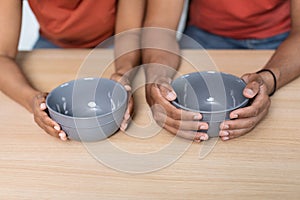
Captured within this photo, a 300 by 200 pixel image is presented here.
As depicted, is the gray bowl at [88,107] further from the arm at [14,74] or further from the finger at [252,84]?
the finger at [252,84]

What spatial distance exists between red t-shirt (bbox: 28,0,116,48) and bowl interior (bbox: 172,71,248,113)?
423mm

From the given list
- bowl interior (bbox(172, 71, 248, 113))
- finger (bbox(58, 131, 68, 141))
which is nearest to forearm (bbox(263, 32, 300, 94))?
bowl interior (bbox(172, 71, 248, 113))

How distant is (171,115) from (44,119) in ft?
0.77

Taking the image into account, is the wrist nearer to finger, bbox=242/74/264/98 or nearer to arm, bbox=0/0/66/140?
finger, bbox=242/74/264/98

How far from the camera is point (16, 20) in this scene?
0.99 meters

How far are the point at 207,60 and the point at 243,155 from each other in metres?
0.34

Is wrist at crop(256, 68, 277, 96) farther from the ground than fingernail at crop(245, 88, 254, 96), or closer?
closer

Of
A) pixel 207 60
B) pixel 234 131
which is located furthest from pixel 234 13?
pixel 234 131

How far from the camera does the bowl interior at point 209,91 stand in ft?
2.59

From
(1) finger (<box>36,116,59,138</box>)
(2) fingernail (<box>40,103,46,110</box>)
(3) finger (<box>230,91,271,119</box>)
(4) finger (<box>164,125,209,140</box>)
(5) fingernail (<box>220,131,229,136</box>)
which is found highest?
(3) finger (<box>230,91,271,119</box>)

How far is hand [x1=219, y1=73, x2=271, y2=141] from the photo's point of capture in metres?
0.73

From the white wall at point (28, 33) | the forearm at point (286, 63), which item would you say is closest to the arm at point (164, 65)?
the forearm at point (286, 63)

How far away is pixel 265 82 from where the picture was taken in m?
0.85

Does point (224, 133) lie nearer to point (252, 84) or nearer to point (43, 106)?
point (252, 84)
